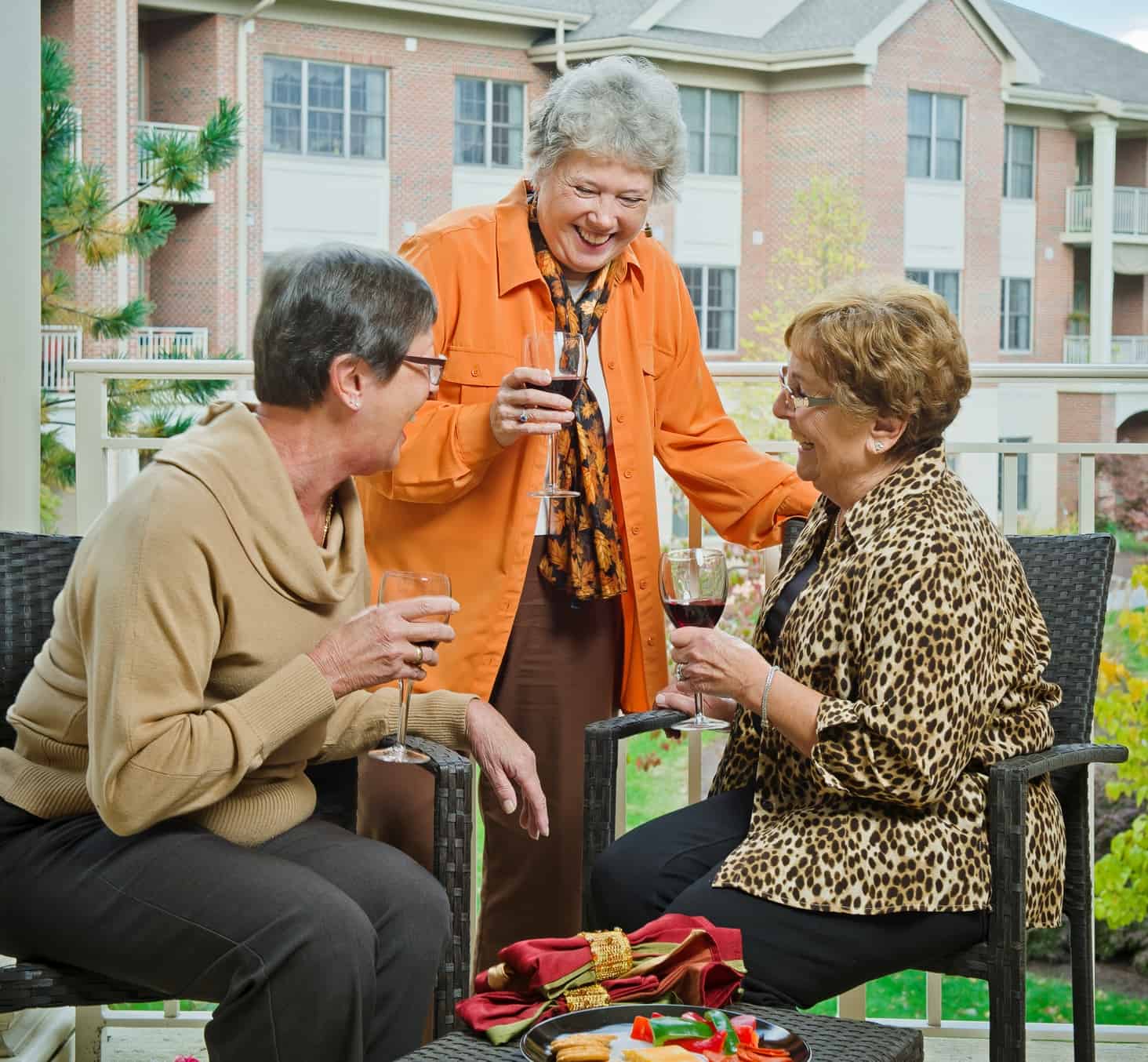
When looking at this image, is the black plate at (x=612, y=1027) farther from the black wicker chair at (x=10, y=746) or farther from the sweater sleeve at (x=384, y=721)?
the sweater sleeve at (x=384, y=721)

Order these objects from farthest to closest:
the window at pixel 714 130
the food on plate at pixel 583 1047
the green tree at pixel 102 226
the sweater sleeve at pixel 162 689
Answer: the window at pixel 714 130 → the green tree at pixel 102 226 → the sweater sleeve at pixel 162 689 → the food on plate at pixel 583 1047

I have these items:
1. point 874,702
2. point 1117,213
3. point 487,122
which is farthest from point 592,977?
point 1117,213

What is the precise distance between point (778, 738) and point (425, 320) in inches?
29.8

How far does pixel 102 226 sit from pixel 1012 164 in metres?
15.9

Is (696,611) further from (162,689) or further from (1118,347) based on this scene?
(1118,347)

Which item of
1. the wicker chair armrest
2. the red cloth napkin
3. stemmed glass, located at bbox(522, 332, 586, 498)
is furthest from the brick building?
the red cloth napkin

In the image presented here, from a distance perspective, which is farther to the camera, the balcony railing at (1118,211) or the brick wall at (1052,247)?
the brick wall at (1052,247)

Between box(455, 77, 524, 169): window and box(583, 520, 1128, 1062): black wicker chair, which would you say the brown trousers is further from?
box(455, 77, 524, 169): window

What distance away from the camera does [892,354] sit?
1925 millimetres

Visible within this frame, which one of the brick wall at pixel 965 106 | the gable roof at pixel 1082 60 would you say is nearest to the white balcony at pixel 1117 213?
the brick wall at pixel 965 106

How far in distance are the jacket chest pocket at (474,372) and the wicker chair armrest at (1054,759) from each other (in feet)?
3.32

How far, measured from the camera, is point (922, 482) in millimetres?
1916

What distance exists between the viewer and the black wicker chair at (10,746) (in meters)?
1.77

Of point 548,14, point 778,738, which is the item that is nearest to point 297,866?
point 778,738
